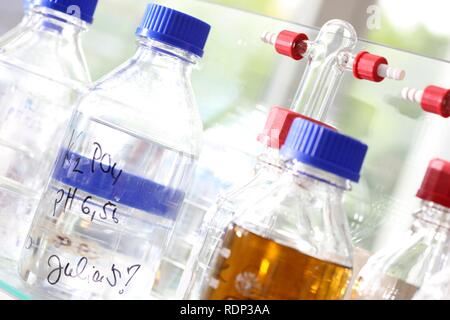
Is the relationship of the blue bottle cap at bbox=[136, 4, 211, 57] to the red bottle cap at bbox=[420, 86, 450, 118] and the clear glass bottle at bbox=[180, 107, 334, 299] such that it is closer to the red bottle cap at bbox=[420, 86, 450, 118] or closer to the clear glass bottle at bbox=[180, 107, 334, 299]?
the clear glass bottle at bbox=[180, 107, 334, 299]

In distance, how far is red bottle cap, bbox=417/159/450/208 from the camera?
79 cm

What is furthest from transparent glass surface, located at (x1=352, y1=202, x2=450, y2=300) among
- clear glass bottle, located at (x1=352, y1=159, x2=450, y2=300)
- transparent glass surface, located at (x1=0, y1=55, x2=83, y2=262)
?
transparent glass surface, located at (x1=0, y1=55, x2=83, y2=262)

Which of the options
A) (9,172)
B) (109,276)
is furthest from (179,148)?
(9,172)

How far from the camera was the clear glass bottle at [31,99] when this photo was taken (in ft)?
3.62

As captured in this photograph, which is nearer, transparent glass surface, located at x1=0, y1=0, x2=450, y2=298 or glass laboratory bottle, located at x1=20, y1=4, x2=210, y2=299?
glass laboratory bottle, located at x1=20, y1=4, x2=210, y2=299

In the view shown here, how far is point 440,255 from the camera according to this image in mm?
829

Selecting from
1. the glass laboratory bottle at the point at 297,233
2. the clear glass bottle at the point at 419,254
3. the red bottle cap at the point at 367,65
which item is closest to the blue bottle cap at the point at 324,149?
the glass laboratory bottle at the point at 297,233

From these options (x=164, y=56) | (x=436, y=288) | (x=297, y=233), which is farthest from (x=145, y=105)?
(x=436, y=288)

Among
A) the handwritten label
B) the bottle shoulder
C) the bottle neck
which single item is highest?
the bottle neck

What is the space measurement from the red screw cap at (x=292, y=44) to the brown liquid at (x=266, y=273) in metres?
0.35

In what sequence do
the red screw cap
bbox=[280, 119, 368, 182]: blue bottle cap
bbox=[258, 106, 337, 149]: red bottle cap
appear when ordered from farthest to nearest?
the red screw cap < bbox=[258, 106, 337, 149]: red bottle cap < bbox=[280, 119, 368, 182]: blue bottle cap

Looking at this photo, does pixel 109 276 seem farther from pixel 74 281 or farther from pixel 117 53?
pixel 117 53

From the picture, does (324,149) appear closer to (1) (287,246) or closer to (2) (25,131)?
(1) (287,246)

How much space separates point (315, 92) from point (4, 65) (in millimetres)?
426
